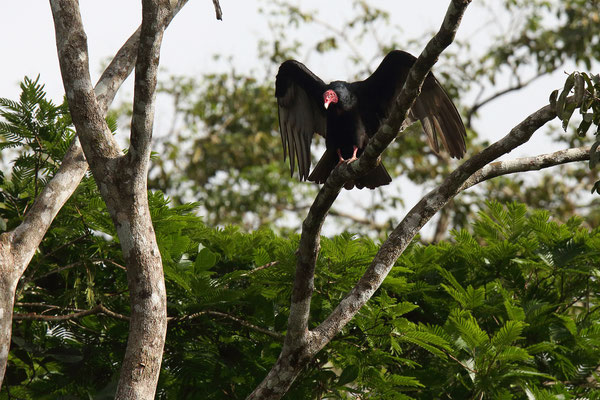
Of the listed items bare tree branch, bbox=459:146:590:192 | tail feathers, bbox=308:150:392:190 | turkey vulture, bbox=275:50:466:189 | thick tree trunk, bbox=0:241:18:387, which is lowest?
thick tree trunk, bbox=0:241:18:387

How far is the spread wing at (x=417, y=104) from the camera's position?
4.04 m

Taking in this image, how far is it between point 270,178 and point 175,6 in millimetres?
6859

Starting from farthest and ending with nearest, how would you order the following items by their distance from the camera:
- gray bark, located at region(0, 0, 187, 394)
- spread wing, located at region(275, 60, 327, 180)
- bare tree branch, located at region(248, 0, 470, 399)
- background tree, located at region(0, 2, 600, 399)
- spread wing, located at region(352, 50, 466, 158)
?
1. spread wing, located at region(275, 60, 327, 180)
2. spread wing, located at region(352, 50, 466, 158)
3. background tree, located at region(0, 2, 600, 399)
4. bare tree branch, located at region(248, 0, 470, 399)
5. gray bark, located at region(0, 0, 187, 394)

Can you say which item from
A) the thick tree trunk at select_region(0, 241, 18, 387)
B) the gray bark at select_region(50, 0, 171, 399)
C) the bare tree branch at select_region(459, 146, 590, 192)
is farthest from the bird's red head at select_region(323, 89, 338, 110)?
the thick tree trunk at select_region(0, 241, 18, 387)

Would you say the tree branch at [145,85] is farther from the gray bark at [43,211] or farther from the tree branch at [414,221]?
the tree branch at [414,221]

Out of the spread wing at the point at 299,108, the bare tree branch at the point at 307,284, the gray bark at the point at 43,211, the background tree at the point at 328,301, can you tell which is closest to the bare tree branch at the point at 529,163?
the background tree at the point at 328,301

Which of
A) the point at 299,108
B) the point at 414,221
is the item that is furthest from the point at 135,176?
the point at 299,108

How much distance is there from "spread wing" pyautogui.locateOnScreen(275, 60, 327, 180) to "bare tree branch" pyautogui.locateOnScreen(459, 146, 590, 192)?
5.54 ft

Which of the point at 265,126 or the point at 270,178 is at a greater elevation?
the point at 265,126

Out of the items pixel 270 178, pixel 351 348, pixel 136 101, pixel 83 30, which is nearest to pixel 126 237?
pixel 136 101

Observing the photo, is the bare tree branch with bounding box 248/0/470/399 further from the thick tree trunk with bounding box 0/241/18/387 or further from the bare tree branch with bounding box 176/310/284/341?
the thick tree trunk with bounding box 0/241/18/387

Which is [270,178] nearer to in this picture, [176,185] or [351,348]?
[176,185]

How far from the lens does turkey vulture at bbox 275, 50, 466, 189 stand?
413cm

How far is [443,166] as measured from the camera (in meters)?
10.5
